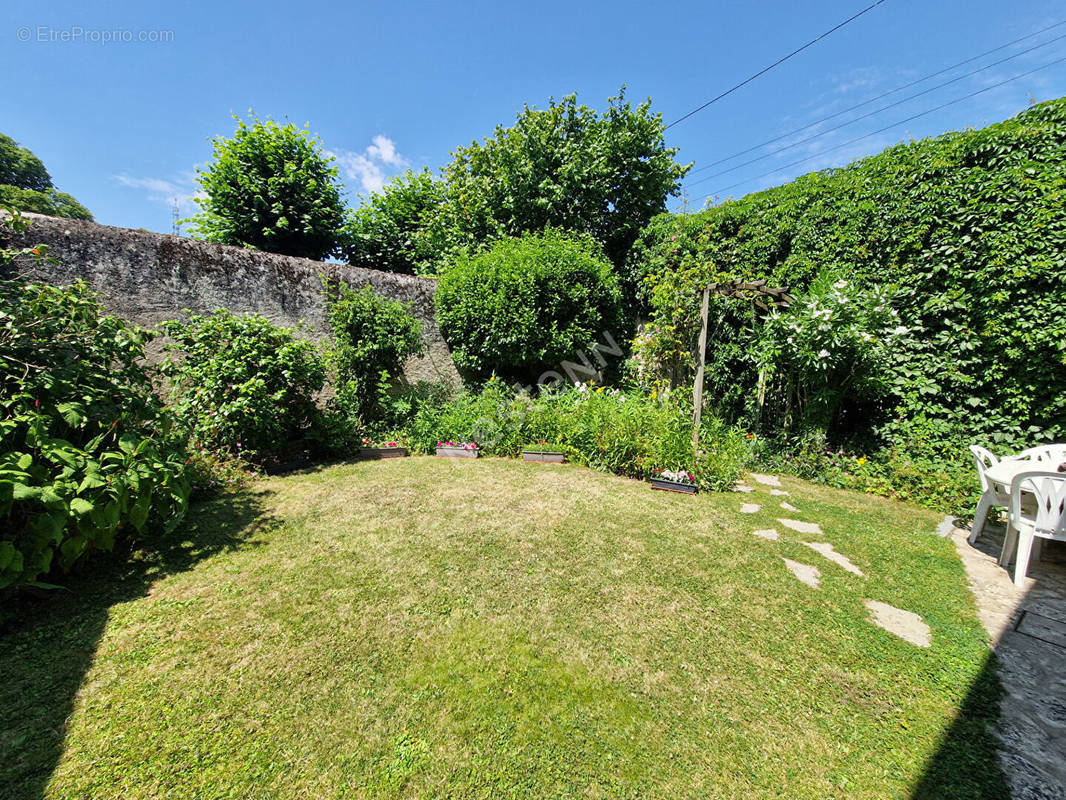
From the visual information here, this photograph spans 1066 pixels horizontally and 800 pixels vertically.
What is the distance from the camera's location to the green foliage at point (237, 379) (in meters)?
4.28

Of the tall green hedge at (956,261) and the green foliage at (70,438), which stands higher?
the tall green hedge at (956,261)

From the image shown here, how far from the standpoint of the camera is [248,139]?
8781 mm

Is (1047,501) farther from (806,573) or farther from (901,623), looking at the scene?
(806,573)

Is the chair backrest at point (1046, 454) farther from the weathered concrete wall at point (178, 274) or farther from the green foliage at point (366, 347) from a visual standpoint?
the weathered concrete wall at point (178, 274)

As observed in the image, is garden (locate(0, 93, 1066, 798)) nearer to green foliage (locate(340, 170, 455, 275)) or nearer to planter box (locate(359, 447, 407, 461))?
planter box (locate(359, 447, 407, 461))

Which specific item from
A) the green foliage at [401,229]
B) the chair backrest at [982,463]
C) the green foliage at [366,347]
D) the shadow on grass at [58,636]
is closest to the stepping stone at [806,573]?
the chair backrest at [982,463]

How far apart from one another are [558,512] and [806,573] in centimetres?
197

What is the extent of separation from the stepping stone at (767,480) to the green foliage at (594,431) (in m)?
0.28

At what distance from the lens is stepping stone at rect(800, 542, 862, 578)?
2.99 meters

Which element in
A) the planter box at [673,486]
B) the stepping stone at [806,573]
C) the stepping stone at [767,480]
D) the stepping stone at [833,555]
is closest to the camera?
the stepping stone at [806,573]

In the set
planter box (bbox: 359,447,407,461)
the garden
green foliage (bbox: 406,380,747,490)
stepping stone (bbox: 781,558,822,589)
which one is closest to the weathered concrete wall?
the garden

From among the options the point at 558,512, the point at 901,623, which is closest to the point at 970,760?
the point at 901,623

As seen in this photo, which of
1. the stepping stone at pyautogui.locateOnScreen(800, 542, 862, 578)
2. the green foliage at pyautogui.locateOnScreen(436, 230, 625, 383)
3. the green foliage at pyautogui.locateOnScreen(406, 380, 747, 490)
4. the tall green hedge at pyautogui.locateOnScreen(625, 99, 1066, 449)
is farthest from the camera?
the green foliage at pyautogui.locateOnScreen(436, 230, 625, 383)

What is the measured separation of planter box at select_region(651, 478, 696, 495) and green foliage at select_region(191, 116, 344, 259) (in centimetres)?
953
